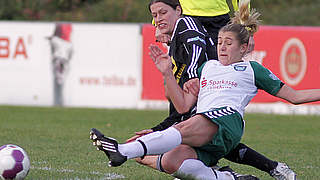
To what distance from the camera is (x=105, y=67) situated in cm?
1471

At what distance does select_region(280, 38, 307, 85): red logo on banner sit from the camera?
13.8 m

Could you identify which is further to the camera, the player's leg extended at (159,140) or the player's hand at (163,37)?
the player's hand at (163,37)

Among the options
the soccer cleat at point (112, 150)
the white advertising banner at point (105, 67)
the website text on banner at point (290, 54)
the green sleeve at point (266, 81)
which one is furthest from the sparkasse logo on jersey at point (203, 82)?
the white advertising banner at point (105, 67)

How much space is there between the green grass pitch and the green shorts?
101cm

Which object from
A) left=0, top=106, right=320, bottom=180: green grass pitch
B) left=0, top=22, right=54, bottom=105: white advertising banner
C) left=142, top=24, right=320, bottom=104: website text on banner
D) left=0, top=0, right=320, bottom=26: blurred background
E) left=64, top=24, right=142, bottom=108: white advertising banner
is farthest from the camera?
left=0, top=0, right=320, bottom=26: blurred background

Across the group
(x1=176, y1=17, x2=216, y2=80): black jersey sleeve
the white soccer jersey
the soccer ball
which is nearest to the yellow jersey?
(x1=176, y1=17, x2=216, y2=80): black jersey sleeve

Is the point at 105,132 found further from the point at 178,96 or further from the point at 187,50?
the point at 178,96

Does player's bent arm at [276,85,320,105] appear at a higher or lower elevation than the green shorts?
higher

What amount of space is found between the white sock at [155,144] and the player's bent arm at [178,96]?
0.26m

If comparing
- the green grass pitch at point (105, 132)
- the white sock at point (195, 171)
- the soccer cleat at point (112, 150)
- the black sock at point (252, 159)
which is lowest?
the green grass pitch at point (105, 132)

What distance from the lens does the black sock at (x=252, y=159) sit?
5953 millimetres

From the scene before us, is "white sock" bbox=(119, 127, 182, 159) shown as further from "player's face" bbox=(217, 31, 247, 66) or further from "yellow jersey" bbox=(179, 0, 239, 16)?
"yellow jersey" bbox=(179, 0, 239, 16)

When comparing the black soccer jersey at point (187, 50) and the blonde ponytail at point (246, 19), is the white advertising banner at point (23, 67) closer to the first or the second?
the black soccer jersey at point (187, 50)

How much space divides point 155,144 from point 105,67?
32.1 feet
